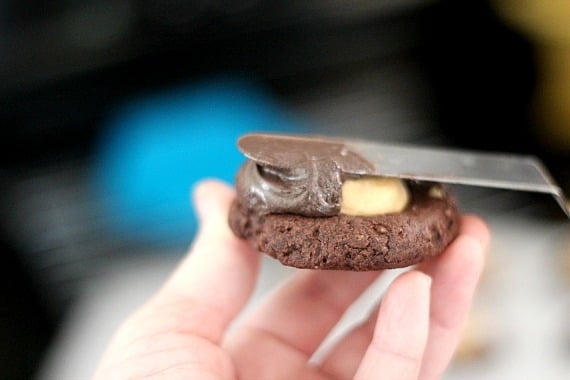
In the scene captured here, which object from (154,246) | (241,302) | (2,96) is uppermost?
(2,96)

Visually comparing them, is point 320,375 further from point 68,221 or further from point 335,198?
point 68,221

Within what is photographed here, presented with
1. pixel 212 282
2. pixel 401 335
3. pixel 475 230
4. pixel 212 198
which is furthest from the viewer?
pixel 212 198

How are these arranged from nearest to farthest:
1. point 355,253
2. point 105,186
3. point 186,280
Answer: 1. point 355,253
2. point 186,280
3. point 105,186

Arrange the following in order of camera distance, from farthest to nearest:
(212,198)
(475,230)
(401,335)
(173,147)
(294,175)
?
1. (173,147)
2. (212,198)
3. (475,230)
4. (294,175)
5. (401,335)

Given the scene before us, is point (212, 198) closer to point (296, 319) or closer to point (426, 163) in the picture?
point (296, 319)

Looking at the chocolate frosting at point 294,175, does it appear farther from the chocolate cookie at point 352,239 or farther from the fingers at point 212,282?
the fingers at point 212,282

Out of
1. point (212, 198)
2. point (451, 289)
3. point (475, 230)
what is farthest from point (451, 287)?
point (212, 198)

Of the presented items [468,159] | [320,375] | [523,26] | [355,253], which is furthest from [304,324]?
[523,26]
